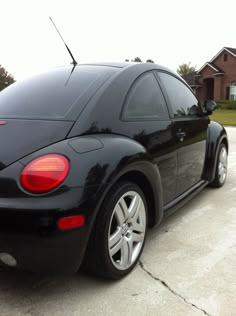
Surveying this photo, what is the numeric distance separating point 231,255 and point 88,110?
163cm

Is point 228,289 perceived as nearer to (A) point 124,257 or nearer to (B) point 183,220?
(A) point 124,257

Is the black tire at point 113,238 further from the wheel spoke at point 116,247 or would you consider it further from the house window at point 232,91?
the house window at point 232,91

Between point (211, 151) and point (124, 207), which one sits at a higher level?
point (124, 207)

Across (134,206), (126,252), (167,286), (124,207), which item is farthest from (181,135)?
(167,286)

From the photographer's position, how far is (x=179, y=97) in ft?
12.7

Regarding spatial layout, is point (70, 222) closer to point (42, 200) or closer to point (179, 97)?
point (42, 200)

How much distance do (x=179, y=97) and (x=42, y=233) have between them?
7.55 ft

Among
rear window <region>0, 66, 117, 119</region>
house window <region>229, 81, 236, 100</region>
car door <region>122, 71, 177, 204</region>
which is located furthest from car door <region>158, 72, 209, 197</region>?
house window <region>229, 81, 236, 100</region>

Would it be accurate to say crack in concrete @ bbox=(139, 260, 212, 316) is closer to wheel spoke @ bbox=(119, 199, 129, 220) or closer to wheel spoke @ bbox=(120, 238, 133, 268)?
wheel spoke @ bbox=(120, 238, 133, 268)

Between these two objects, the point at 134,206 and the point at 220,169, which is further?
the point at 220,169

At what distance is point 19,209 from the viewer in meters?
2.08

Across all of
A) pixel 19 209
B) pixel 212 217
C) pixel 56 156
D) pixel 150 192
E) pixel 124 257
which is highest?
pixel 56 156

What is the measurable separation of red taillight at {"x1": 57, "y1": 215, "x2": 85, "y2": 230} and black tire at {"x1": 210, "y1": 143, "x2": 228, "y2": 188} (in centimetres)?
296

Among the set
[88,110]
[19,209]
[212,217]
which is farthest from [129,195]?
[212,217]
